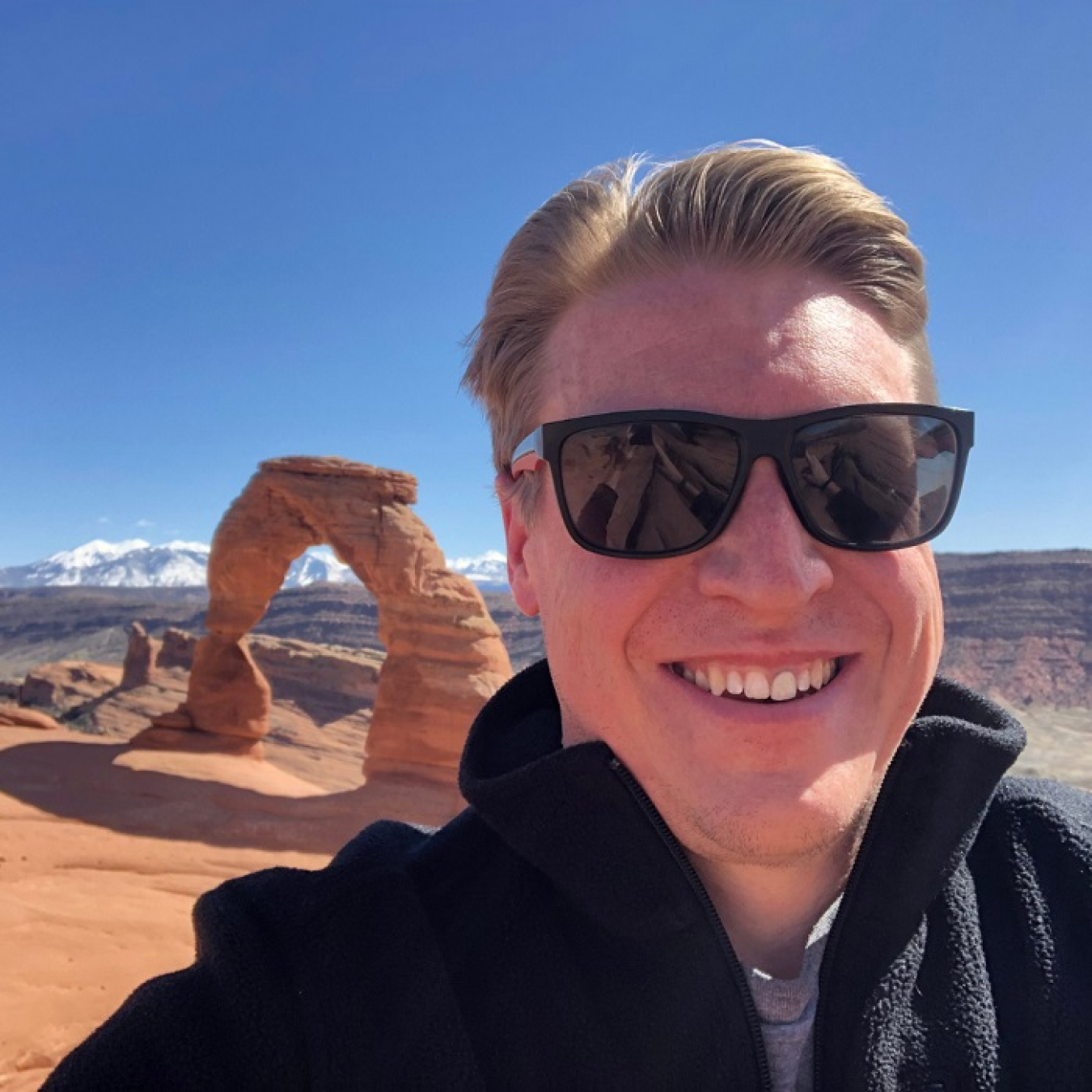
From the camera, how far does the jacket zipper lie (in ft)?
3.88

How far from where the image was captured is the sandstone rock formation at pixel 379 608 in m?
13.1

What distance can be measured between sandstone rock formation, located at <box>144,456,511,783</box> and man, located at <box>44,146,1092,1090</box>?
11673 mm

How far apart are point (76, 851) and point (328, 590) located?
59756 mm

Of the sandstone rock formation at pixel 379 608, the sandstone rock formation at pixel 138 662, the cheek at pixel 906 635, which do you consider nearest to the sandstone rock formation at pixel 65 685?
the sandstone rock formation at pixel 138 662

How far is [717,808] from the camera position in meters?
1.22

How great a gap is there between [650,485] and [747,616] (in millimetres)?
258

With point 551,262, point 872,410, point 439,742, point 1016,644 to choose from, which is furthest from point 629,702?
point 1016,644

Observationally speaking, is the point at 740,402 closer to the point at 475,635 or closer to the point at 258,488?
the point at 475,635

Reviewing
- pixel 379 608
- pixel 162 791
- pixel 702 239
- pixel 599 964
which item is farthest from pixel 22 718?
pixel 702 239

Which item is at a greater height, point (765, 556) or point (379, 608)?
point (765, 556)

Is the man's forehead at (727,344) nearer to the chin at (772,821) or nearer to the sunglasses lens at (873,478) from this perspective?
the sunglasses lens at (873,478)

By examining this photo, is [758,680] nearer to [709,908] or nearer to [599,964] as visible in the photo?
[709,908]

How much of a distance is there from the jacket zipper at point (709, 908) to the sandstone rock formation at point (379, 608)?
11712 mm

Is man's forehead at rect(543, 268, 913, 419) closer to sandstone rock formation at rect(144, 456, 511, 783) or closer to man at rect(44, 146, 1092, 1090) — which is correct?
man at rect(44, 146, 1092, 1090)
